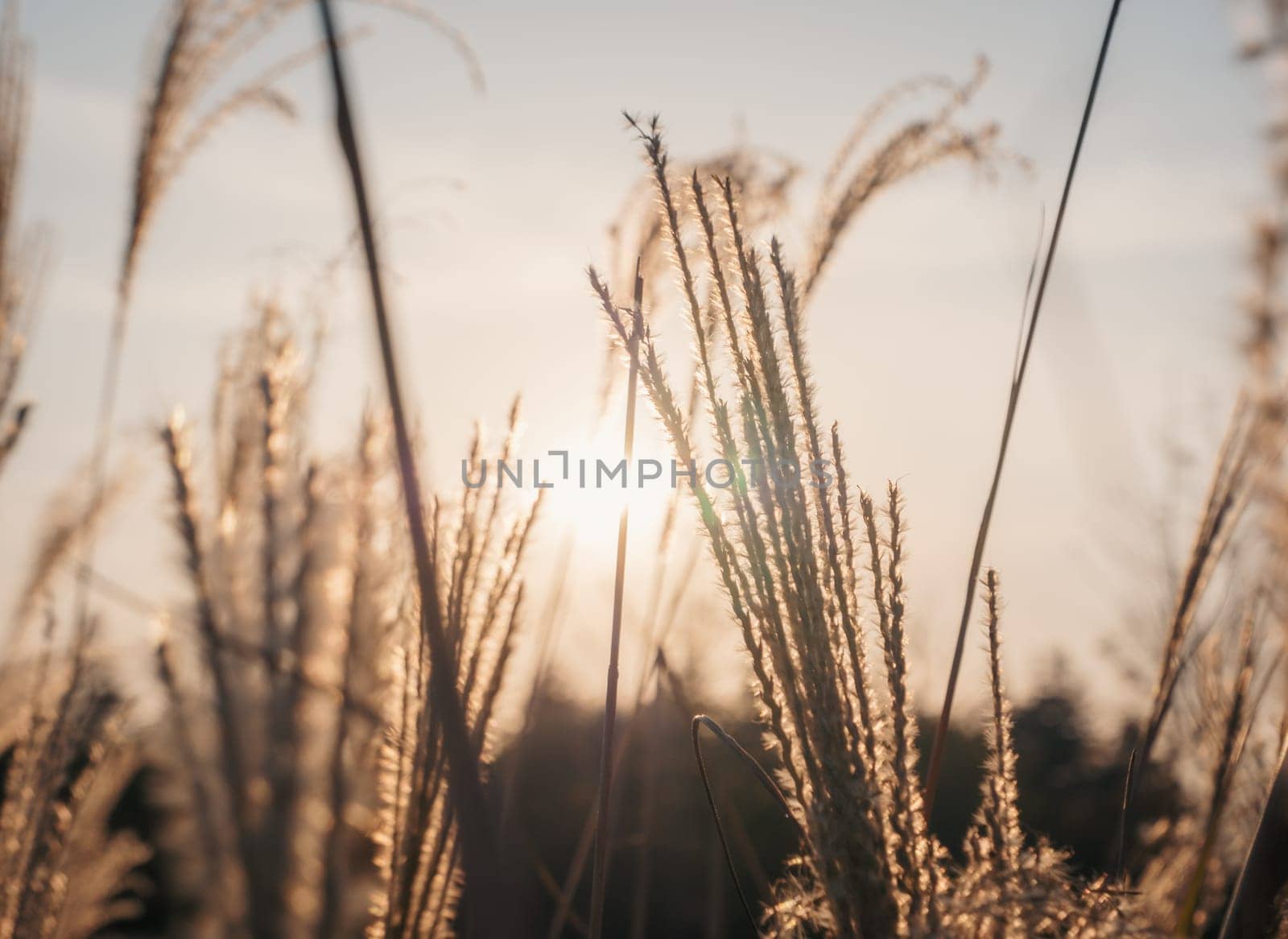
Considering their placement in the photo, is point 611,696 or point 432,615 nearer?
point 432,615

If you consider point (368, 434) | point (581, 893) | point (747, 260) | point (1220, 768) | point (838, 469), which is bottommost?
point (581, 893)

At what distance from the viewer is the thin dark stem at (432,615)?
54 centimetres

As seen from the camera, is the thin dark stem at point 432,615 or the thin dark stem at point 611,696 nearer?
the thin dark stem at point 432,615

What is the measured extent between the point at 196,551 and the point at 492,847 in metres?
1.15

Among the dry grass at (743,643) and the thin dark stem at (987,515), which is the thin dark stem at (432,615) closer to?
the dry grass at (743,643)

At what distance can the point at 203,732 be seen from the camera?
405 cm

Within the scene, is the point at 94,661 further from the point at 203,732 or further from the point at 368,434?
the point at 203,732

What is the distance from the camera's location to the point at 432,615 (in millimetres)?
548

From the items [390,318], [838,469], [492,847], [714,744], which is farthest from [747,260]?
[714,744]

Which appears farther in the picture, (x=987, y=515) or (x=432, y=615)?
(x=987, y=515)

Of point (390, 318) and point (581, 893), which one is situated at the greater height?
point (390, 318)

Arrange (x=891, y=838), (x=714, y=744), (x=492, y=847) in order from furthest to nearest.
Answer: (x=714, y=744)
(x=891, y=838)
(x=492, y=847)

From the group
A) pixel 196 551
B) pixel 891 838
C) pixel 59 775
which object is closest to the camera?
pixel 891 838

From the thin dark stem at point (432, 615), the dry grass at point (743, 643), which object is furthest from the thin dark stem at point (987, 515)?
the thin dark stem at point (432, 615)
